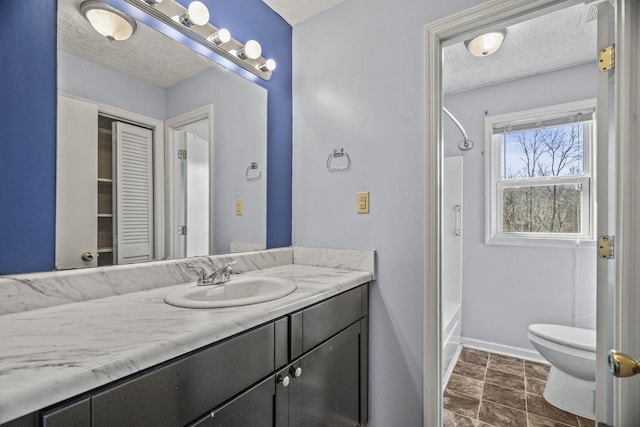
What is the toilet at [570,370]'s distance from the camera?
1.75 metres

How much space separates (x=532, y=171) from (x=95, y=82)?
3093 mm

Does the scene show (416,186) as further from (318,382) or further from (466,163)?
(466,163)

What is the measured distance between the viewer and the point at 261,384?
925 mm

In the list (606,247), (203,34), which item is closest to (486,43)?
(606,247)

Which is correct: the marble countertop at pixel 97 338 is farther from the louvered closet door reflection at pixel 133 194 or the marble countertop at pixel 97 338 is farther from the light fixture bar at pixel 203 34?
the light fixture bar at pixel 203 34

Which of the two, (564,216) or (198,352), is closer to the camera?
(198,352)

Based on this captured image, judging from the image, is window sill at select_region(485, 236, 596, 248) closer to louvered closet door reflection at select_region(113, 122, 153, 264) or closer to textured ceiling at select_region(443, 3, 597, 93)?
textured ceiling at select_region(443, 3, 597, 93)

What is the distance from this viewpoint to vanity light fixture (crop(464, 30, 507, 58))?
1.93 m

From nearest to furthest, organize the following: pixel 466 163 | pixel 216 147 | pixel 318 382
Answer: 1. pixel 318 382
2. pixel 216 147
3. pixel 466 163

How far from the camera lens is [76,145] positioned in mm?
1058

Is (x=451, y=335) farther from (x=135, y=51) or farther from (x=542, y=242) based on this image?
(x=135, y=51)

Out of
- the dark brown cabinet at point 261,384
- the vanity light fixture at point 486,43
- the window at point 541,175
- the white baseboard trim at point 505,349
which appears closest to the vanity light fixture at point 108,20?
the dark brown cabinet at point 261,384

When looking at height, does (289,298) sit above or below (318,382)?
above

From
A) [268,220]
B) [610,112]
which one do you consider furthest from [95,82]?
[610,112]
